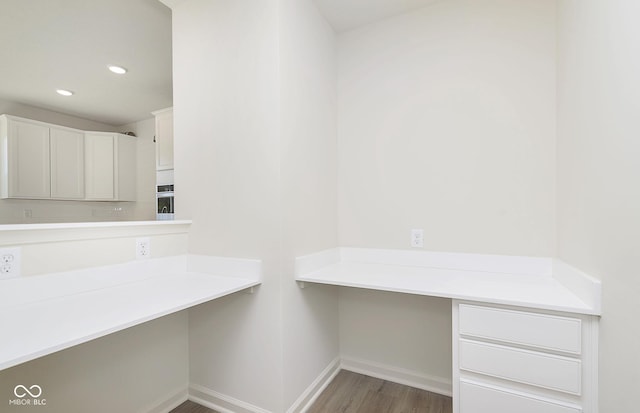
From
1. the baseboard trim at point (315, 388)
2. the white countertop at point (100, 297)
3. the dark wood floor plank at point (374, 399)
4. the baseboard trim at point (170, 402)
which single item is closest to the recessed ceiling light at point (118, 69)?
the white countertop at point (100, 297)

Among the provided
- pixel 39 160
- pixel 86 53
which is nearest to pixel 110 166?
pixel 39 160

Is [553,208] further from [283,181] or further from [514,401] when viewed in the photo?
[283,181]

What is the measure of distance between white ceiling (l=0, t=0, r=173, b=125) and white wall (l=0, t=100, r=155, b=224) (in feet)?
0.65

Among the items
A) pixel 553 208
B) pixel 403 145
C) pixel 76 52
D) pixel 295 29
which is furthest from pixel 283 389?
pixel 76 52

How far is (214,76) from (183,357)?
1799 mm

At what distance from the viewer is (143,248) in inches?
65.4

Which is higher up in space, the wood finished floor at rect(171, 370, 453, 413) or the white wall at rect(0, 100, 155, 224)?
the white wall at rect(0, 100, 155, 224)

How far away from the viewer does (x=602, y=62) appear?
1.13m

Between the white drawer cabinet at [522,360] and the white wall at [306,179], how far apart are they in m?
→ 0.85

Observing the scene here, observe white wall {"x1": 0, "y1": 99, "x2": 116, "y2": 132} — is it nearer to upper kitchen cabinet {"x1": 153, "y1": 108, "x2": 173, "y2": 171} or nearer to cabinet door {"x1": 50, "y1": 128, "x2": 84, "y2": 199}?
cabinet door {"x1": 50, "y1": 128, "x2": 84, "y2": 199}

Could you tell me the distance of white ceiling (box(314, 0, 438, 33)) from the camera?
1938mm

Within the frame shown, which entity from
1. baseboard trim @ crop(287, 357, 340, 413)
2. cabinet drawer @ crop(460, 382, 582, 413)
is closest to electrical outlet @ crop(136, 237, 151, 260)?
baseboard trim @ crop(287, 357, 340, 413)

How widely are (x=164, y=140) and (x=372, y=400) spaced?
3.13 m

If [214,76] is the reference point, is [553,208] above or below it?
below
